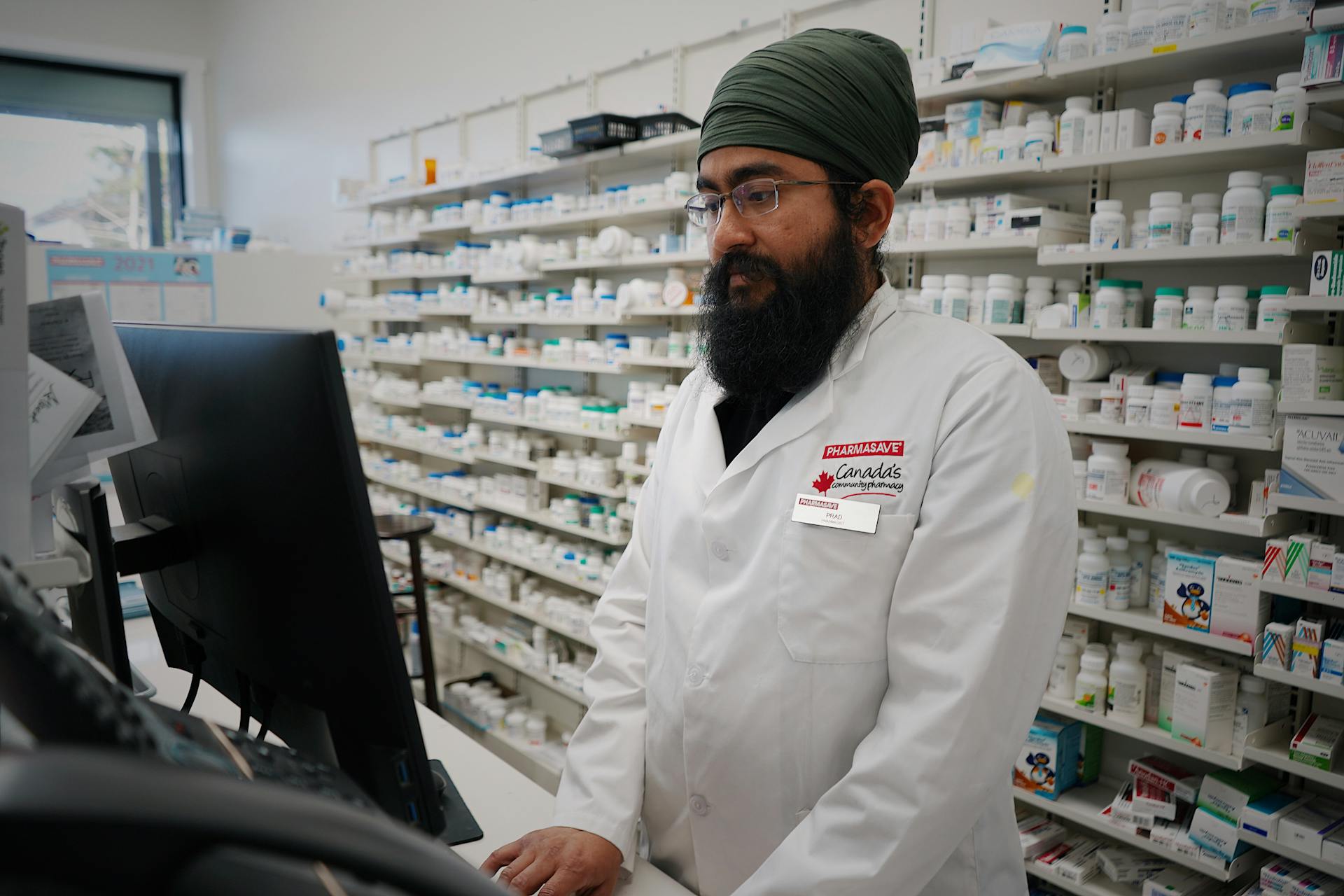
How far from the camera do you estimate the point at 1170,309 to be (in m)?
2.09

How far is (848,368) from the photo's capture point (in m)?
1.37

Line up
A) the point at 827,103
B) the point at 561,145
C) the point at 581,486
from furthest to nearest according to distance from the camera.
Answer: the point at 581,486 < the point at 561,145 < the point at 827,103

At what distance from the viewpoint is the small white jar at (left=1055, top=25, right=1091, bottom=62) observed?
2182mm

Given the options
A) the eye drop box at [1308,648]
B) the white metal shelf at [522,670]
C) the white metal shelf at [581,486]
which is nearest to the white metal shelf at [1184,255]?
the eye drop box at [1308,648]

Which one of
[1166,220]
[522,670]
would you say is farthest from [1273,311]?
[522,670]

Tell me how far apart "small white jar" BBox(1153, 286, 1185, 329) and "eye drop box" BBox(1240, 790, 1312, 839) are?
110 cm

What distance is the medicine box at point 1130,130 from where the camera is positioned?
2113mm

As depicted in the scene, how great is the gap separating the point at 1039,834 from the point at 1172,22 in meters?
2.05

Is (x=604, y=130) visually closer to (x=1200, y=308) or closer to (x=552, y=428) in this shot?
(x=552, y=428)

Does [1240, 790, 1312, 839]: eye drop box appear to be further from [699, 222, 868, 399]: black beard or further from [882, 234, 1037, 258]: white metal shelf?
[699, 222, 868, 399]: black beard

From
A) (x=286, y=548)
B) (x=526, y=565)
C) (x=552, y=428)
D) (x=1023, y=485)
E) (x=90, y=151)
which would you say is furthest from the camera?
(x=90, y=151)

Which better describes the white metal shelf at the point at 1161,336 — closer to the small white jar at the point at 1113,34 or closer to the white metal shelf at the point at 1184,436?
the white metal shelf at the point at 1184,436

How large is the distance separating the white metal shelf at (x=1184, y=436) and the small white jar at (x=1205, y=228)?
425 mm

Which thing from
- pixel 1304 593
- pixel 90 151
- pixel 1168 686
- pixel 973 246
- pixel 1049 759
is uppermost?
pixel 90 151
